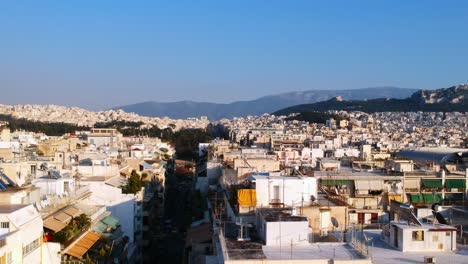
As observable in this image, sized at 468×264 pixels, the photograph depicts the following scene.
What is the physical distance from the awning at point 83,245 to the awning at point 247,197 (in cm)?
505

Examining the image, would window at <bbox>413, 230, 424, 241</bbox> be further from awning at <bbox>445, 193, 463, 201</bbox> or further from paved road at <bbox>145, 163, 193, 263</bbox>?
paved road at <bbox>145, 163, 193, 263</bbox>

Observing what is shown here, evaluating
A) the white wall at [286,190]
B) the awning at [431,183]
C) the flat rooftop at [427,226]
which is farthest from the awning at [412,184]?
the flat rooftop at [427,226]

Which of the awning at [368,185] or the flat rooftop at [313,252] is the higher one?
the awning at [368,185]

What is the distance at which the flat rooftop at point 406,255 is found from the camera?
14.3m

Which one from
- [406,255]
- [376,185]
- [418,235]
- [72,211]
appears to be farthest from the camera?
[376,185]

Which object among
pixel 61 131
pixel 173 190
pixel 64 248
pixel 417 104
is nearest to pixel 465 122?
pixel 417 104

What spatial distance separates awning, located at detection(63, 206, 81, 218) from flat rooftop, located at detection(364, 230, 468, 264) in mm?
10442

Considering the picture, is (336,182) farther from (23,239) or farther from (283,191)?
(23,239)

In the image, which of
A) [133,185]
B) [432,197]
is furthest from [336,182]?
[133,185]

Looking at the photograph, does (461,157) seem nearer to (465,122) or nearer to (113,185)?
(113,185)

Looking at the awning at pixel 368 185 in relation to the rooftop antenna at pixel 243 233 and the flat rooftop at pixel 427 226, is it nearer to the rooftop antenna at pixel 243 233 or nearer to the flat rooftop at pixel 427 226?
the flat rooftop at pixel 427 226

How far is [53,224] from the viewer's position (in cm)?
1975

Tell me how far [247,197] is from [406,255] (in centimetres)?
511

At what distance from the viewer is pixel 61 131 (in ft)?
364
